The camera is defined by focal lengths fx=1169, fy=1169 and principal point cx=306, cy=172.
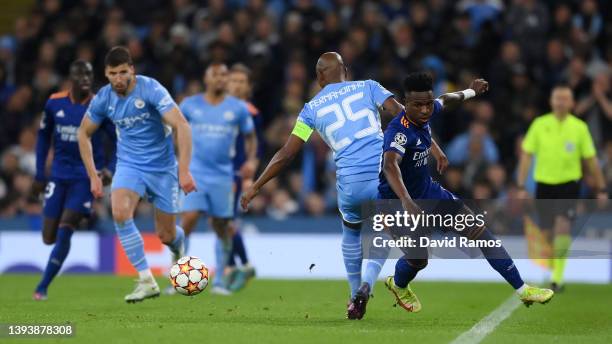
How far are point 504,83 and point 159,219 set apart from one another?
26.3 ft

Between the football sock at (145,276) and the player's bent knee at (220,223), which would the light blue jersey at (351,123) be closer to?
the football sock at (145,276)

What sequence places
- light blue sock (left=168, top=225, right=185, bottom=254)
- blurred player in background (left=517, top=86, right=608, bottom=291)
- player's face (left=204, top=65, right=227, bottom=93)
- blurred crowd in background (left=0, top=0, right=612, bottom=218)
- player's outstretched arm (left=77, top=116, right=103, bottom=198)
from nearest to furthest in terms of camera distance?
player's outstretched arm (left=77, top=116, right=103, bottom=198)
light blue sock (left=168, top=225, right=185, bottom=254)
player's face (left=204, top=65, right=227, bottom=93)
blurred player in background (left=517, top=86, right=608, bottom=291)
blurred crowd in background (left=0, top=0, right=612, bottom=218)

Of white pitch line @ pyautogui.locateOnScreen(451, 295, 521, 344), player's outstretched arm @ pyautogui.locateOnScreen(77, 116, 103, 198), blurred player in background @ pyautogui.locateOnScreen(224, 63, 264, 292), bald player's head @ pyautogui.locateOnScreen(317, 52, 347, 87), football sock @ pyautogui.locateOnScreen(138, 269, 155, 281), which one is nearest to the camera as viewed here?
white pitch line @ pyautogui.locateOnScreen(451, 295, 521, 344)

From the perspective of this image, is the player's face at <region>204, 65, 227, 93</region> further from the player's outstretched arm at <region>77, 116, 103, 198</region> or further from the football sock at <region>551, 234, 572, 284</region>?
the football sock at <region>551, 234, 572, 284</region>

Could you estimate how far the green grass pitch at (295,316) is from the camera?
8430mm

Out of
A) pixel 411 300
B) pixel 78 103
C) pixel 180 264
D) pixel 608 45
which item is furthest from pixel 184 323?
pixel 608 45

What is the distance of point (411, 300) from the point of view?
33.0 ft

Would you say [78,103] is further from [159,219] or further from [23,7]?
[23,7]

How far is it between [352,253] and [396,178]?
4.16 feet

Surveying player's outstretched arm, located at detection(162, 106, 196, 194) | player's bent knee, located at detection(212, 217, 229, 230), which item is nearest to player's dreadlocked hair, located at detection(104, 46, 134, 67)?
player's outstretched arm, located at detection(162, 106, 196, 194)

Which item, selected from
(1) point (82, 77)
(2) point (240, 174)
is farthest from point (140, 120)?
(2) point (240, 174)

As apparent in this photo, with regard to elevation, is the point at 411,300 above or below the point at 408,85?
below

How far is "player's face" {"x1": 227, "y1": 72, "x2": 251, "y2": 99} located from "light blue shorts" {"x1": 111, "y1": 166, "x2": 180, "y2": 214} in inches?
113

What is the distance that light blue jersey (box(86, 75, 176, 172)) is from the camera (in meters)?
10.8
